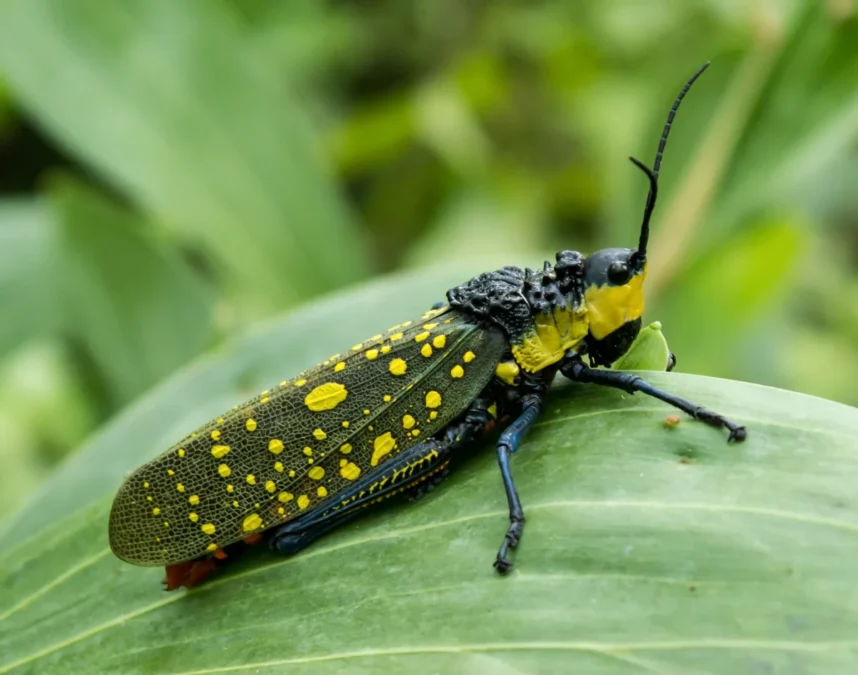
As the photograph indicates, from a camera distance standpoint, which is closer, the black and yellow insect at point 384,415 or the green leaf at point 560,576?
the green leaf at point 560,576

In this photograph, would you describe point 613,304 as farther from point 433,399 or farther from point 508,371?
point 433,399

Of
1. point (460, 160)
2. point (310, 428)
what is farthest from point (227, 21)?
point (310, 428)

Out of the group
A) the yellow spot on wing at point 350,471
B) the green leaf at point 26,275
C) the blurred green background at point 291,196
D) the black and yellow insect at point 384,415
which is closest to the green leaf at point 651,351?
the black and yellow insect at point 384,415

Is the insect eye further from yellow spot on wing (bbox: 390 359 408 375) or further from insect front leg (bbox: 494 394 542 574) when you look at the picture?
yellow spot on wing (bbox: 390 359 408 375)

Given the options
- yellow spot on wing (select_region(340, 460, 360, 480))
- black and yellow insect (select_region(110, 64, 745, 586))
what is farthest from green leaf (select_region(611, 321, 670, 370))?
yellow spot on wing (select_region(340, 460, 360, 480))

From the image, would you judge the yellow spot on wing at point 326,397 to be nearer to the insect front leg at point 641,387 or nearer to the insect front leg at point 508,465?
the insect front leg at point 508,465

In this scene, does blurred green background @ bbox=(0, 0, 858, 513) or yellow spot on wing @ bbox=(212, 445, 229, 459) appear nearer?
yellow spot on wing @ bbox=(212, 445, 229, 459)

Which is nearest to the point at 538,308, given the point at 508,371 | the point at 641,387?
the point at 508,371
